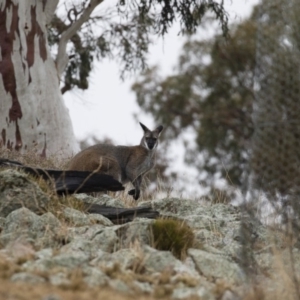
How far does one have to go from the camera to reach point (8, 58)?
17.9m

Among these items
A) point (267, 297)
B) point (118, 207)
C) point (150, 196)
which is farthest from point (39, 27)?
point (267, 297)

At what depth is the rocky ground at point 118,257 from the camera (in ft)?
21.1

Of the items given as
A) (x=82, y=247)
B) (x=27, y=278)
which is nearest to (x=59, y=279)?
(x=27, y=278)

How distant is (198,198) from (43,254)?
5.70 meters

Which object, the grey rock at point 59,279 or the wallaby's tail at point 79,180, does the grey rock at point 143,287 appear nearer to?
the grey rock at point 59,279

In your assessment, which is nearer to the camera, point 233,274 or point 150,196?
point 233,274

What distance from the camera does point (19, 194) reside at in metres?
8.95

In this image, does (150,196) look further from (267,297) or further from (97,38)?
(97,38)

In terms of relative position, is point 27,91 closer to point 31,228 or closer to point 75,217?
point 75,217

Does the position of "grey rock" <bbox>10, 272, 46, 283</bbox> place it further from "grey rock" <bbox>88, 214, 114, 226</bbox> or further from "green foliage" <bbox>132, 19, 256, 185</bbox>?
"green foliage" <bbox>132, 19, 256, 185</bbox>

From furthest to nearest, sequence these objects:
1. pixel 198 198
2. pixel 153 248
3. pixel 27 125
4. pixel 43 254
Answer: pixel 27 125
pixel 198 198
pixel 153 248
pixel 43 254

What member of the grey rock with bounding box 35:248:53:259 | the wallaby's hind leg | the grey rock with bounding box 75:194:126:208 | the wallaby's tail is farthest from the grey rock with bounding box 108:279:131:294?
the wallaby's hind leg

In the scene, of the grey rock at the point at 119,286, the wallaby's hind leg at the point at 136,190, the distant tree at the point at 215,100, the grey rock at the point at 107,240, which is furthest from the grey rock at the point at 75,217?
the distant tree at the point at 215,100

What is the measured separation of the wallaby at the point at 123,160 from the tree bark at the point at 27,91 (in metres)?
3.68
